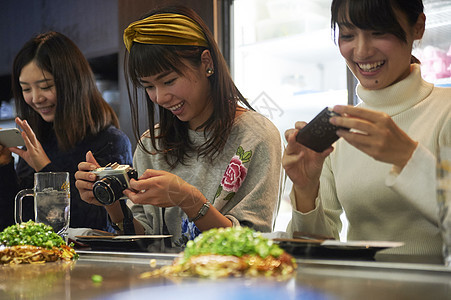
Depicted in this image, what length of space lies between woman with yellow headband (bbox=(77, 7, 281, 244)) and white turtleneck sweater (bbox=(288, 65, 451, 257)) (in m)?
0.23

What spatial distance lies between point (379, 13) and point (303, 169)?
37cm

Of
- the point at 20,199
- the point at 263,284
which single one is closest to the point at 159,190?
the point at 20,199

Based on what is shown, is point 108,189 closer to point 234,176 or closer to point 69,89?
point 234,176

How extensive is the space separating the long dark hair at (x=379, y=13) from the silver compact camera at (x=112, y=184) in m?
0.62

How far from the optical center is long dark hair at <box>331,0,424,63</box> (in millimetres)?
1145

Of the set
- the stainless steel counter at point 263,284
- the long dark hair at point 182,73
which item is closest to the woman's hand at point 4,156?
the long dark hair at point 182,73

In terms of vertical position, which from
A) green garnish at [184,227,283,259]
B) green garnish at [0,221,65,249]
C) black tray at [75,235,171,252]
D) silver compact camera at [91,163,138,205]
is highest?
silver compact camera at [91,163,138,205]

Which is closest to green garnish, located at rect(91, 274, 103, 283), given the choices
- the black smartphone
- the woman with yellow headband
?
the black smartphone

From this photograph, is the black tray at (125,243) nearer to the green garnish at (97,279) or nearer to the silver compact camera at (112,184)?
the silver compact camera at (112,184)

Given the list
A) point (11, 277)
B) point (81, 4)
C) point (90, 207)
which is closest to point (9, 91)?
point (81, 4)

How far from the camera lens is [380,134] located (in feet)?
3.05

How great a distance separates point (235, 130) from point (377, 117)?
2.40 ft

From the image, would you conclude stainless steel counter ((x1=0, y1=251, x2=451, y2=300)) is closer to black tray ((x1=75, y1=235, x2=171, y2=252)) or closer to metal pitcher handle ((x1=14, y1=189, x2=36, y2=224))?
black tray ((x1=75, y1=235, x2=171, y2=252))

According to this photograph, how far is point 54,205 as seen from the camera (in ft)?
4.34
